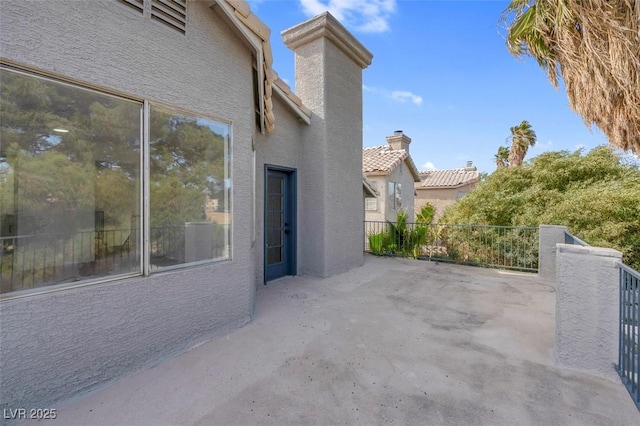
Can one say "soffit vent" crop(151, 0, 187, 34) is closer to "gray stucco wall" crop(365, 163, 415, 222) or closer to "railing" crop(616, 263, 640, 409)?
"railing" crop(616, 263, 640, 409)

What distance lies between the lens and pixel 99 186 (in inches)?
160

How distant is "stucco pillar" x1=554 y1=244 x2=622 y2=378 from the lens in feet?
10.3

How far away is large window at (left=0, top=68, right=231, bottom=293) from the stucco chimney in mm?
15941

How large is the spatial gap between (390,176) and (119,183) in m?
14.6

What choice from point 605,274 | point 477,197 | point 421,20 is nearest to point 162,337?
point 605,274

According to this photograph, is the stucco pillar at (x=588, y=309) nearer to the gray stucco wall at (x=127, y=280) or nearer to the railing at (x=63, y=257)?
the gray stucco wall at (x=127, y=280)

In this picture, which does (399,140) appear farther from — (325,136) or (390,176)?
(325,136)

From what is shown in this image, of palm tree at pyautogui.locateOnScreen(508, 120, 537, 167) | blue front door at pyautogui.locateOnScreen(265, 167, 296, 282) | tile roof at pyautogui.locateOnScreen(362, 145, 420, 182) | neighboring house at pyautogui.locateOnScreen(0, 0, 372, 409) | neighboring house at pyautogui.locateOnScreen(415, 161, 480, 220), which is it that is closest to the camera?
neighboring house at pyautogui.locateOnScreen(0, 0, 372, 409)

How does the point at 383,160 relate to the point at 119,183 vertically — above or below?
above

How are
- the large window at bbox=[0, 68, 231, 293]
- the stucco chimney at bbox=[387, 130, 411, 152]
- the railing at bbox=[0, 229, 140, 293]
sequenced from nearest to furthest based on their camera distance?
the railing at bbox=[0, 229, 140, 293]
the large window at bbox=[0, 68, 231, 293]
the stucco chimney at bbox=[387, 130, 411, 152]

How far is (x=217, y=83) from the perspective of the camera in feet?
13.4

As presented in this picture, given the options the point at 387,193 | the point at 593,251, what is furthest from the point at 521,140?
the point at 593,251

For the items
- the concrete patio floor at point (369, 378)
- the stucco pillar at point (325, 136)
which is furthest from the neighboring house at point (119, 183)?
the stucco pillar at point (325, 136)

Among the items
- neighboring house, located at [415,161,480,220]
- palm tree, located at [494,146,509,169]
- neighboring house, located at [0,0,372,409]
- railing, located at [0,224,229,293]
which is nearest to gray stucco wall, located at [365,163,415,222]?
neighboring house, located at [415,161,480,220]
